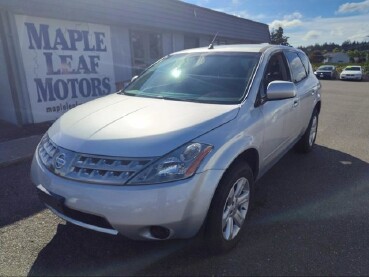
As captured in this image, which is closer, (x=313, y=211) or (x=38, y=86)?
(x=313, y=211)

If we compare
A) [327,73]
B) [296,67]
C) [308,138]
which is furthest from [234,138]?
[327,73]

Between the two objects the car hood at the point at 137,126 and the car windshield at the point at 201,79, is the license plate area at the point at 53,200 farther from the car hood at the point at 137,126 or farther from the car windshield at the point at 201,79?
the car windshield at the point at 201,79

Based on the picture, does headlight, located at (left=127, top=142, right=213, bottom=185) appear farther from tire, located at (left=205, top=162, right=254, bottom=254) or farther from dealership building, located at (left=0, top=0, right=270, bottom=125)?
dealership building, located at (left=0, top=0, right=270, bottom=125)

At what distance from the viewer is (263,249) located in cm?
280

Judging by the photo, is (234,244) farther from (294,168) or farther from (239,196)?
(294,168)

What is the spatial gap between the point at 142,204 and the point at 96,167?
427mm

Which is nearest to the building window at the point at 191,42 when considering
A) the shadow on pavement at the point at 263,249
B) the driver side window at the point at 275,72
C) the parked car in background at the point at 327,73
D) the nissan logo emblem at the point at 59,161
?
the driver side window at the point at 275,72

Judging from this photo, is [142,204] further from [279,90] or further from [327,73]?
[327,73]

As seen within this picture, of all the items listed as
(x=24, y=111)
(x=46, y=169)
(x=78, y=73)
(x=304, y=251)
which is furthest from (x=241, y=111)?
(x=78, y=73)

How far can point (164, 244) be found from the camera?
2.78 meters

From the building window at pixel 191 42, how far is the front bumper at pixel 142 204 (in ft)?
39.2

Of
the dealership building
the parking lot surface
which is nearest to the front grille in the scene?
the parking lot surface

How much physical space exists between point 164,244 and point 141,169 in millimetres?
926

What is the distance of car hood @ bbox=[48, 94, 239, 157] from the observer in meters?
2.30
